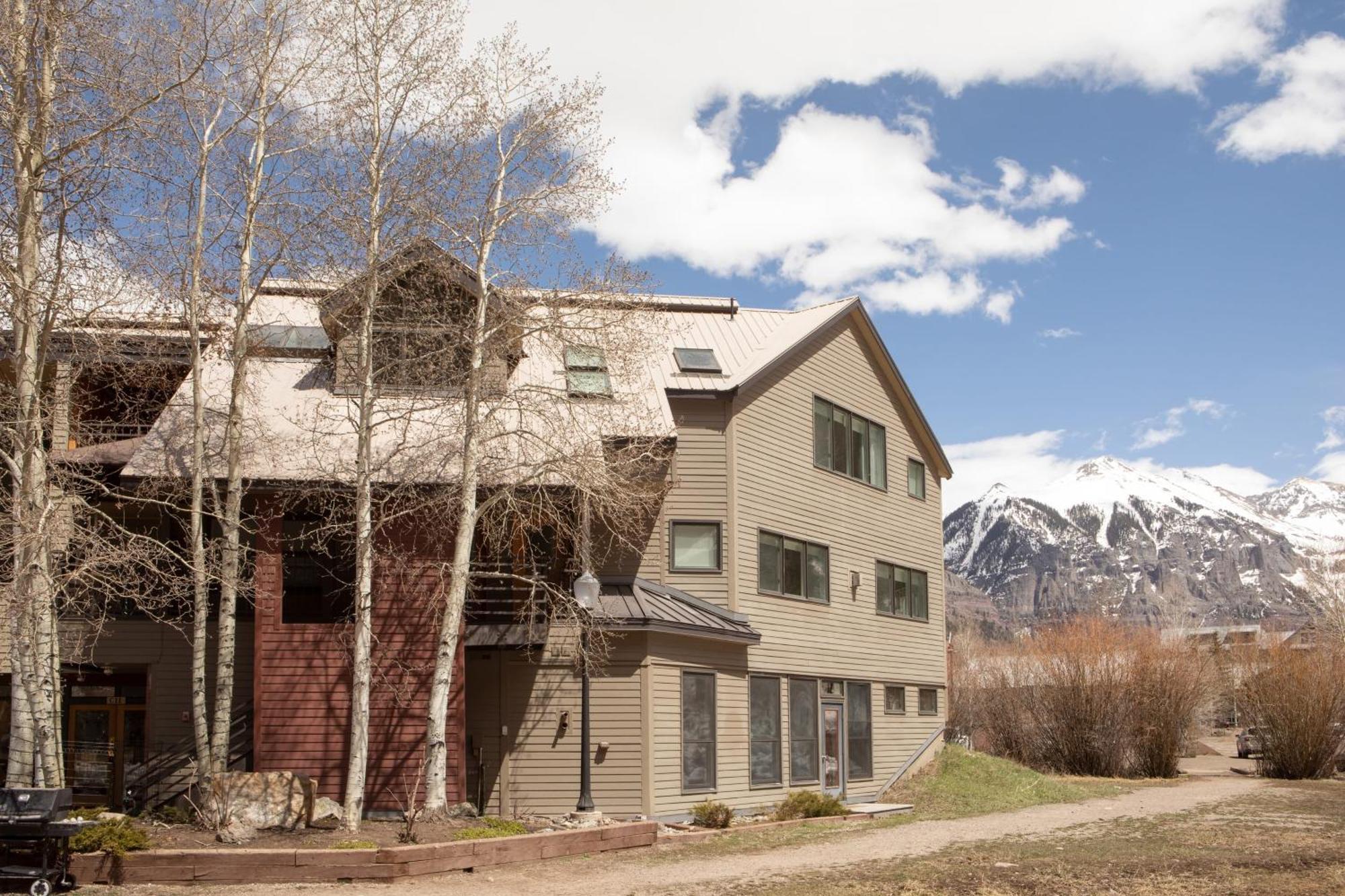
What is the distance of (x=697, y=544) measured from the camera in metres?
22.6

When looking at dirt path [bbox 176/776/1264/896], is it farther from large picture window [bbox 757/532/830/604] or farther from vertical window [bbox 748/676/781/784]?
large picture window [bbox 757/532/830/604]

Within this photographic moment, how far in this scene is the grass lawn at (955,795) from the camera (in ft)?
59.3

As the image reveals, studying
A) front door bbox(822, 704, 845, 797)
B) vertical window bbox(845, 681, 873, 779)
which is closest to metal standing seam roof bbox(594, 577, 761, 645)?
front door bbox(822, 704, 845, 797)

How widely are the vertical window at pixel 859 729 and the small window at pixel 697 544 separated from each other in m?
5.00

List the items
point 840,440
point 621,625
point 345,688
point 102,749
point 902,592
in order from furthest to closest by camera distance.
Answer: point 902,592, point 840,440, point 102,749, point 621,625, point 345,688

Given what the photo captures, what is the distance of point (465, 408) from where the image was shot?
17.5m

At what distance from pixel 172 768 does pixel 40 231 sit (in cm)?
859

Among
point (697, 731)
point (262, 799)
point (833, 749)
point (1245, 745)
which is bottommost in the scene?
point (1245, 745)

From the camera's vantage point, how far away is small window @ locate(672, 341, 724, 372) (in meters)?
23.8

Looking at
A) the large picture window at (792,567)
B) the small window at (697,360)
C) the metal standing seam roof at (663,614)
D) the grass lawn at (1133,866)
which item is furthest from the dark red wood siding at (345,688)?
the small window at (697,360)

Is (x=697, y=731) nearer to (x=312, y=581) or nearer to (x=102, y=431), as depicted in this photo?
(x=312, y=581)

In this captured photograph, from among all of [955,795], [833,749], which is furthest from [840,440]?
[955,795]

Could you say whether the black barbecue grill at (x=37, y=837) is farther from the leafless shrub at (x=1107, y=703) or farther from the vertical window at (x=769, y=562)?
the leafless shrub at (x=1107, y=703)

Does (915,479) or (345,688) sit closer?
(345,688)
